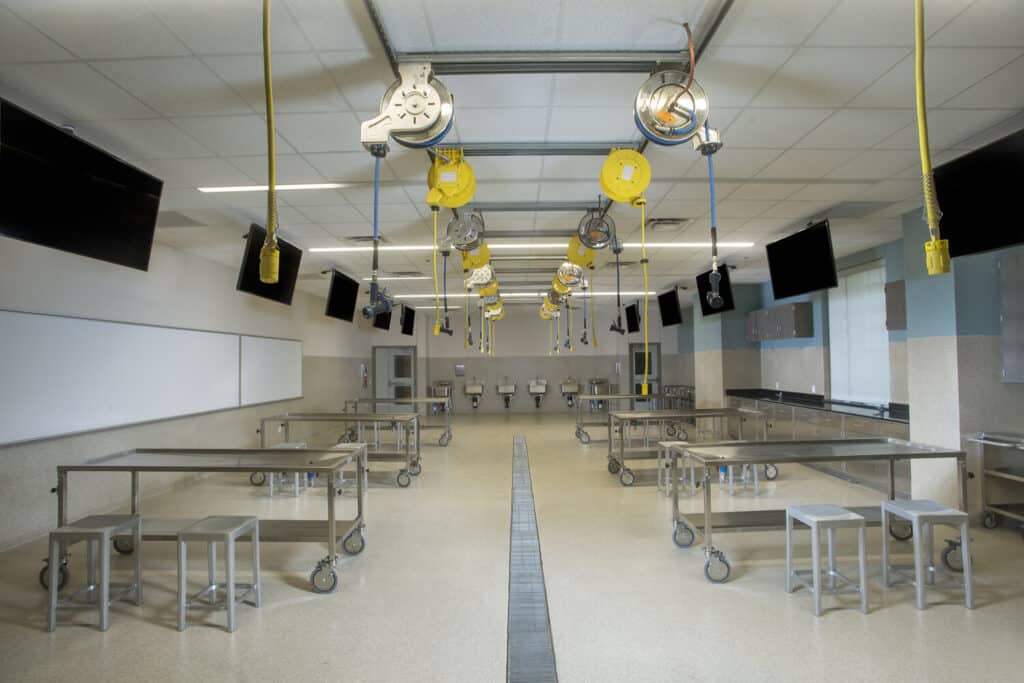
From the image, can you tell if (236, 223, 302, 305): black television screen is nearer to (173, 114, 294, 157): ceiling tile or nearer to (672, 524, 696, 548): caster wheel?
(173, 114, 294, 157): ceiling tile

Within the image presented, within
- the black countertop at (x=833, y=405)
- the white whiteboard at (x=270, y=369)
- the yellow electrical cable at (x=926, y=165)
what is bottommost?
the black countertop at (x=833, y=405)

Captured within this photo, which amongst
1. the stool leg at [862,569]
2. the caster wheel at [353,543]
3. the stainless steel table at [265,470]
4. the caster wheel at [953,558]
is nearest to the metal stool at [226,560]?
the stainless steel table at [265,470]

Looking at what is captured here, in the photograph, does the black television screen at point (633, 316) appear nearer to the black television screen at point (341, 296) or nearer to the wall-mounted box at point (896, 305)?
the wall-mounted box at point (896, 305)

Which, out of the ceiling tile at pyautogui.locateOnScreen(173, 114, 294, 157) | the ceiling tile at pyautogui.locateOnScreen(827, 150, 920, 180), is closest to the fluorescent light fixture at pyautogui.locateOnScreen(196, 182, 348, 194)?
the ceiling tile at pyautogui.locateOnScreen(173, 114, 294, 157)

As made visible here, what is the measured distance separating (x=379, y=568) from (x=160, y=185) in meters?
3.09

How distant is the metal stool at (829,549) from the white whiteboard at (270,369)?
722 centimetres

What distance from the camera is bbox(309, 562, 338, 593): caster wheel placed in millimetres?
3193

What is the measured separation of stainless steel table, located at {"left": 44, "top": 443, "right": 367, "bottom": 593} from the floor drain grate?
1176 millimetres

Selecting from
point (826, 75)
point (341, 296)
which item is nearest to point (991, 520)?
point (826, 75)

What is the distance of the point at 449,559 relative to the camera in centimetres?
372

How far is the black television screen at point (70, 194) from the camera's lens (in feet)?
8.85

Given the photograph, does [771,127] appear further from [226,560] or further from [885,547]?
[226,560]

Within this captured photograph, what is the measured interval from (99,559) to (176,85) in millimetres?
2649

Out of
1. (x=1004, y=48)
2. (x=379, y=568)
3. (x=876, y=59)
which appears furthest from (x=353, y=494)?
(x=1004, y=48)
